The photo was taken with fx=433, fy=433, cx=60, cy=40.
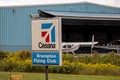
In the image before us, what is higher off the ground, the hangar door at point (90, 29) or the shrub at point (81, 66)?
the hangar door at point (90, 29)

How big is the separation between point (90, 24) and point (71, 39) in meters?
8.09

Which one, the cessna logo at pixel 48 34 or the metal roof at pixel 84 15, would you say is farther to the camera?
the metal roof at pixel 84 15

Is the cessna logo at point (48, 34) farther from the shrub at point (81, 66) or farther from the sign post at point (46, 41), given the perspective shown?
the shrub at point (81, 66)

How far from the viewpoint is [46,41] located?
1027cm

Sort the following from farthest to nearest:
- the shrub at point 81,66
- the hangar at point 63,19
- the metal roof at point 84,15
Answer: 1. the hangar at point 63,19
2. the metal roof at point 84,15
3. the shrub at point 81,66

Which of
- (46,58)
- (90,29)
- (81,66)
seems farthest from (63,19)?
(46,58)

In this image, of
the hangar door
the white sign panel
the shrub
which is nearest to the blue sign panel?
the white sign panel

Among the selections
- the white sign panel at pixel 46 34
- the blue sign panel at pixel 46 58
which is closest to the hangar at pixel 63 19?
the blue sign panel at pixel 46 58

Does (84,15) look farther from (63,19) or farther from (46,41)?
(46,41)

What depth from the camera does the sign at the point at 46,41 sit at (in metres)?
10.1

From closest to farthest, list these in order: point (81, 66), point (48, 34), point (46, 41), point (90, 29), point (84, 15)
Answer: point (48, 34) → point (46, 41) → point (81, 66) → point (84, 15) → point (90, 29)

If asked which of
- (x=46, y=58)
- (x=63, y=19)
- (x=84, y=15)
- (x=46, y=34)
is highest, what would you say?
(x=84, y=15)

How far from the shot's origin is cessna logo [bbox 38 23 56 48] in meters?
10.1

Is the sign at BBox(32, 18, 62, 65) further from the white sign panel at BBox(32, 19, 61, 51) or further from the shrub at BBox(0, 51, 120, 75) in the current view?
the shrub at BBox(0, 51, 120, 75)
